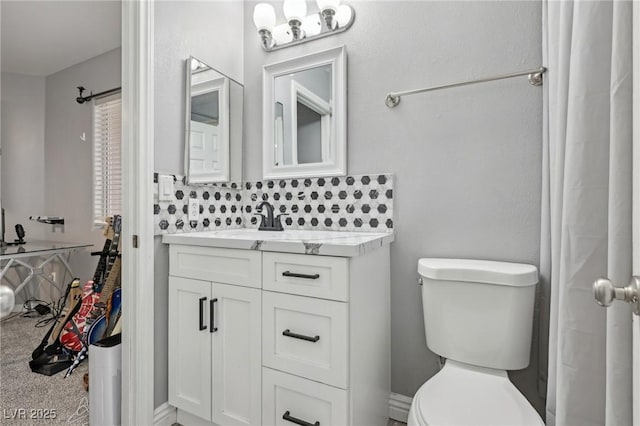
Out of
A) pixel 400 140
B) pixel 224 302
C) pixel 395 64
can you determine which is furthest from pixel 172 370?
pixel 395 64

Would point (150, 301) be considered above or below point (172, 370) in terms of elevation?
above

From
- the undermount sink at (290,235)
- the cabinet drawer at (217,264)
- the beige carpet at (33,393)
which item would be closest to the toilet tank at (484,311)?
the undermount sink at (290,235)

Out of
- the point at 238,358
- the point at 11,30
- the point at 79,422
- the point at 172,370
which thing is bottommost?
the point at 79,422

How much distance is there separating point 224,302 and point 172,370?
0.42 meters

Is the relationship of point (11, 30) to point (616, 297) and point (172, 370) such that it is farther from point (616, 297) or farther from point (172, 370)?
point (616, 297)

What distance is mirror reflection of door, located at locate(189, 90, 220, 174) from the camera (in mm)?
1676

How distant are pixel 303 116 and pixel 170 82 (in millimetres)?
655

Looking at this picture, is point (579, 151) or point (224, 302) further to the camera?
point (224, 302)

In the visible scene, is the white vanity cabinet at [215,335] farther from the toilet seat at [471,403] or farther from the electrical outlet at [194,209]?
the toilet seat at [471,403]

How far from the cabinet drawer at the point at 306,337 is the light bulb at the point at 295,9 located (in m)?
1.38

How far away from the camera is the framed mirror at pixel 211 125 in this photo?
1648mm

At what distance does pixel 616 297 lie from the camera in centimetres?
45

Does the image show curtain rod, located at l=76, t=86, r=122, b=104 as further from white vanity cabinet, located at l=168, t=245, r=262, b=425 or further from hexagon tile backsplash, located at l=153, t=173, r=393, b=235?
white vanity cabinet, located at l=168, t=245, r=262, b=425

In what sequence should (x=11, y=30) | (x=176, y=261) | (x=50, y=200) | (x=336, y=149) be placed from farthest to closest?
(x=50, y=200) < (x=11, y=30) < (x=336, y=149) < (x=176, y=261)
